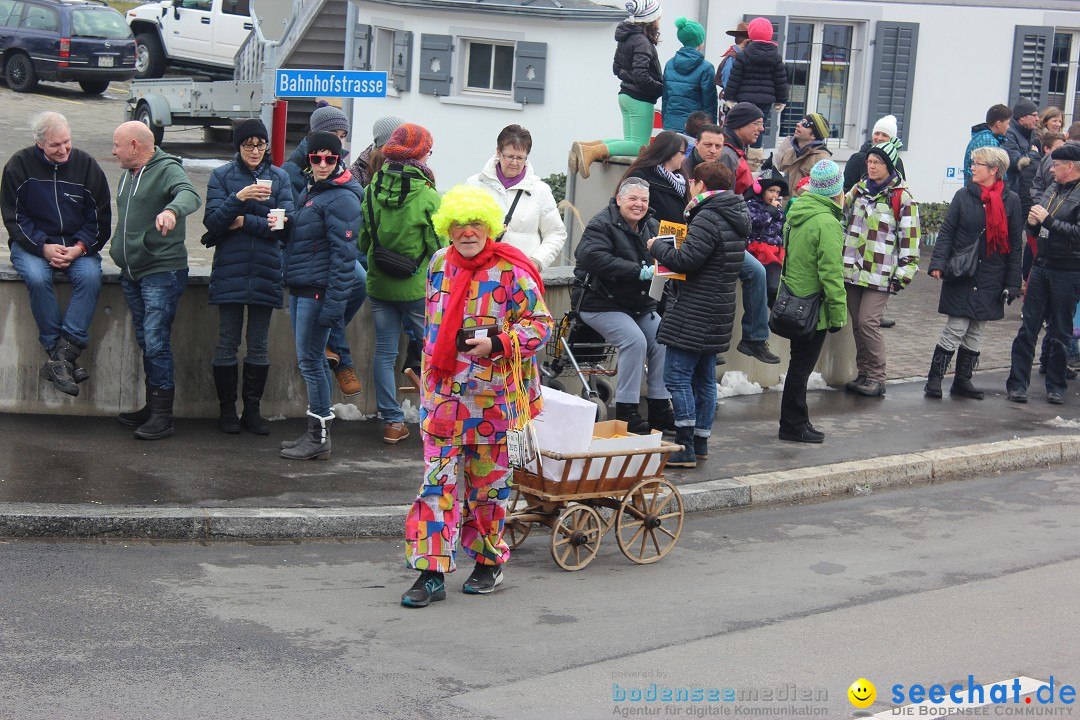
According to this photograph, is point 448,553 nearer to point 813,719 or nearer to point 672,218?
point 813,719

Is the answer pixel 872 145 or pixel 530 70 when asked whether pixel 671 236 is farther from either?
pixel 530 70

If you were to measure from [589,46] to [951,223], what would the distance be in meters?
9.17

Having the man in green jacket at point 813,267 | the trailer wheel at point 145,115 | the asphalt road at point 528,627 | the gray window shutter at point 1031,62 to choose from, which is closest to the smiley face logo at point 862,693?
the asphalt road at point 528,627

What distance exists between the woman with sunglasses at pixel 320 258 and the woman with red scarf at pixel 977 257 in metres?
5.37

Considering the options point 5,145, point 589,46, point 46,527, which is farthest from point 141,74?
point 46,527

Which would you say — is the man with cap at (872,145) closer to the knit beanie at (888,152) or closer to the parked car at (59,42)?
the knit beanie at (888,152)

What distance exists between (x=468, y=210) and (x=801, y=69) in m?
14.8

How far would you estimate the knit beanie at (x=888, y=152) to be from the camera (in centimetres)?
1137

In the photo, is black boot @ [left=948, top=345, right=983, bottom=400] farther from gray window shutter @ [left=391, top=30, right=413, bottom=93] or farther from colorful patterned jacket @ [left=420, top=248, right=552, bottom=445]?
gray window shutter @ [left=391, top=30, right=413, bottom=93]

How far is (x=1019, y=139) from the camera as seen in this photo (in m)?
15.8

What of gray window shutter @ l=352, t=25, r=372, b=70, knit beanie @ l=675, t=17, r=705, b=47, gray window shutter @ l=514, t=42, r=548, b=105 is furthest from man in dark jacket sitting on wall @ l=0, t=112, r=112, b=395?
gray window shutter @ l=352, t=25, r=372, b=70

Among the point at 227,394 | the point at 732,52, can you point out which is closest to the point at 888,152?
the point at 732,52

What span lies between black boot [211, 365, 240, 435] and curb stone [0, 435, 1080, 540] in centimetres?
171

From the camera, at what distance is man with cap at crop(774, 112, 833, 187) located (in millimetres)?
12648
